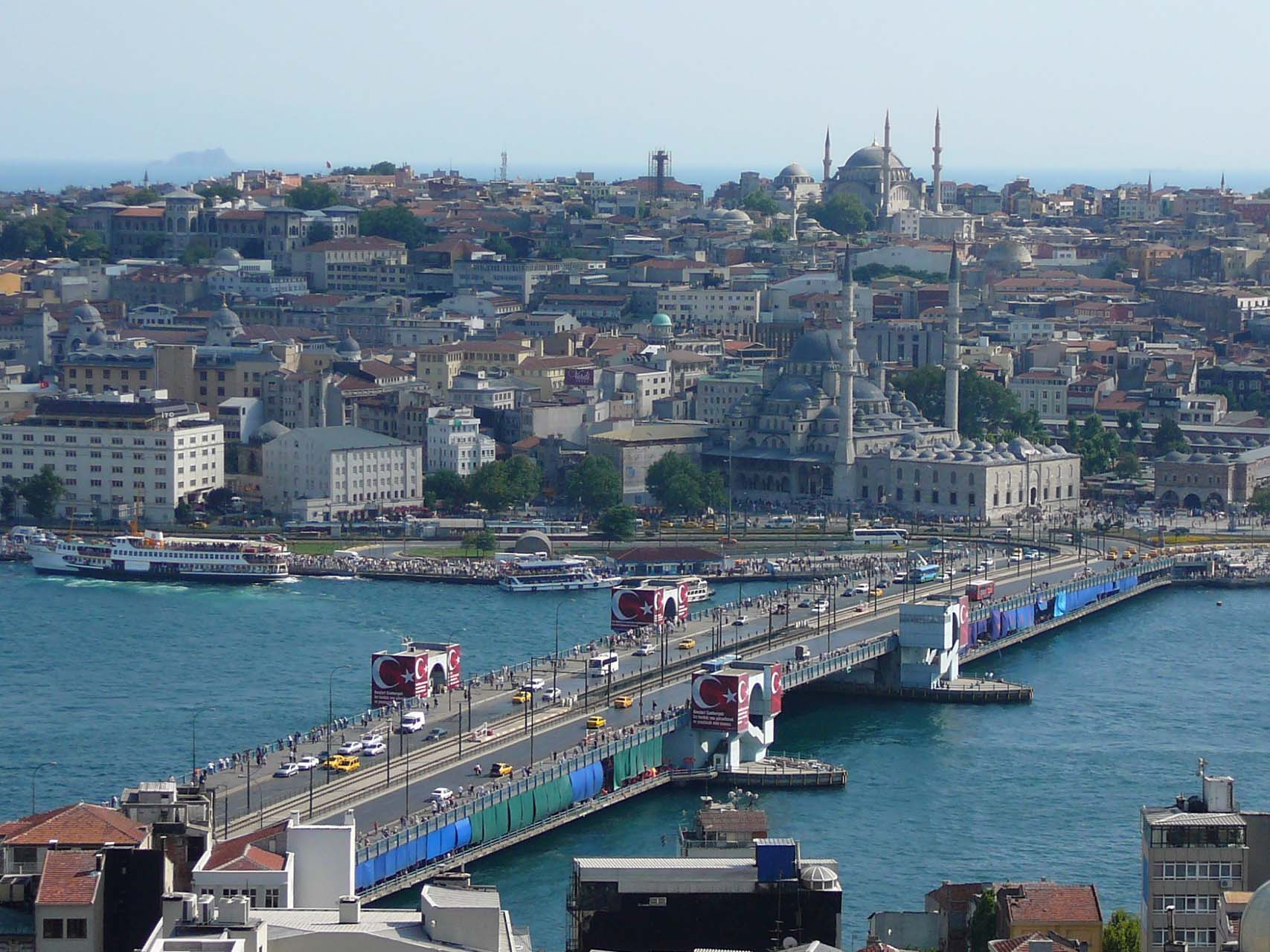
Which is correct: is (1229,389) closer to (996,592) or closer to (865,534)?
(865,534)

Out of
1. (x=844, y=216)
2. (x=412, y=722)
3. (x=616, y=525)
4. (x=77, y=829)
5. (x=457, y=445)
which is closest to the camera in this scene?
(x=77, y=829)

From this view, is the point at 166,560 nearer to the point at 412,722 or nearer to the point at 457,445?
the point at 457,445

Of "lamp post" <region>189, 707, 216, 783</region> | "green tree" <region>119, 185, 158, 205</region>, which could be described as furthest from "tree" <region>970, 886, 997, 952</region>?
"green tree" <region>119, 185, 158, 205</region>

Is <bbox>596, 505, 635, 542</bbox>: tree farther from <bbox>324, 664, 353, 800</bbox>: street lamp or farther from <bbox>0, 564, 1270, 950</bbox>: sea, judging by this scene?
<bbox>324, 664, 353, 800</bbox>: street lamp

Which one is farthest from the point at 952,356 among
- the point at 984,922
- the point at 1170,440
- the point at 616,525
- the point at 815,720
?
the point at 984,922

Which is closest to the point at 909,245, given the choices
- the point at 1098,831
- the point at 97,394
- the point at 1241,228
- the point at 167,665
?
the point at 1241,228

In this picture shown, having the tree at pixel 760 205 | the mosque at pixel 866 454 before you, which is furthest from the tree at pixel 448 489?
the tree at pixel 760 205

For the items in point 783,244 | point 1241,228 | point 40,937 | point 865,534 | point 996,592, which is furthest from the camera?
point 1241,228
